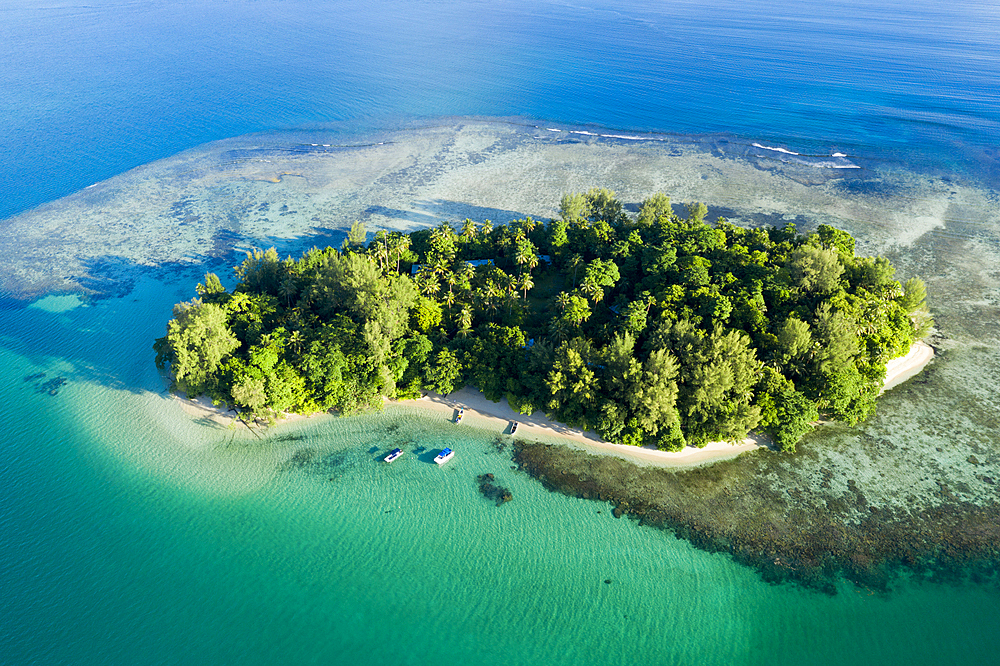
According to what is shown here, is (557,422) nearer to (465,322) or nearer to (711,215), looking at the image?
(465,322)

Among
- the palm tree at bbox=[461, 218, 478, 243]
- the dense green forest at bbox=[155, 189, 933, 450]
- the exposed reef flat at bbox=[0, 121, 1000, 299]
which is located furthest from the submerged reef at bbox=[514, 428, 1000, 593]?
the exposed reef flat at bbox=[0, 121, 1000, 299]

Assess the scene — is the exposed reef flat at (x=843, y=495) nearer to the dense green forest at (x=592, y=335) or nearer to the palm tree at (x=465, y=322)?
the dense green forest at (x=592, y=335)

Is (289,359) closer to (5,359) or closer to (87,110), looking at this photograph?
(5,359)

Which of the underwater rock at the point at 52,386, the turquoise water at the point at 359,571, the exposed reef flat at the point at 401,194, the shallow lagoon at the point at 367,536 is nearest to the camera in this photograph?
the turquoise water at the point at 359,571

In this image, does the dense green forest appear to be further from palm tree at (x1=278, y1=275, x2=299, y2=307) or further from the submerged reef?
the submerged reef

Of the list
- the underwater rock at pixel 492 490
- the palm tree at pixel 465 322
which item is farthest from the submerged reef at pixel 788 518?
the palm tree at pixel 465 322

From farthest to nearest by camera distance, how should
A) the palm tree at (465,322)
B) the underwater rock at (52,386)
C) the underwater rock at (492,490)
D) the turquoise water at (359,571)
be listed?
the underwater rock at (52,386)
the palm tree at (465,322)
the underwater rock at (492,490)
the turquoise water at (359,571)
